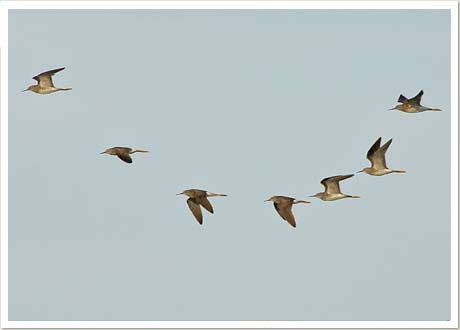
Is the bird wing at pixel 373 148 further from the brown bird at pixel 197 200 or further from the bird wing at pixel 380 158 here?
the brown bird at pixel 197 200

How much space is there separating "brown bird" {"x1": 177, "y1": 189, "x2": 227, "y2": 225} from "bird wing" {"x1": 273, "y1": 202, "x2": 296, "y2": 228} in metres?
1.63

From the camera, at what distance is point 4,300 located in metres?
33.4

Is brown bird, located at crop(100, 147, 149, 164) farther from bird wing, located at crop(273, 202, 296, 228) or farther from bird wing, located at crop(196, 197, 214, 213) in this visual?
bird wing, located at crop(273, 202, 296, 228)

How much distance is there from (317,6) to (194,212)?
5843 millimetres

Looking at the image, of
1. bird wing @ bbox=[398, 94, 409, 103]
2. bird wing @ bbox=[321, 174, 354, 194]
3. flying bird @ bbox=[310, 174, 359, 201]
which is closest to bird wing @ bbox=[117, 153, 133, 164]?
flying bird @ bbox=[310, 174, 359, 201]

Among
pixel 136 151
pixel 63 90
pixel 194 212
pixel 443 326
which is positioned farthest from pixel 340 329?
pixel 63 90

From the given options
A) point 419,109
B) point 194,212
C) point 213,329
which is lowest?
point 213,329

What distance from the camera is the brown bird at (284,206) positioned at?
30.9 m

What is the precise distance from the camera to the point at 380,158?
103ft

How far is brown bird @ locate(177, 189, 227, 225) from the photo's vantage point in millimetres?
31656

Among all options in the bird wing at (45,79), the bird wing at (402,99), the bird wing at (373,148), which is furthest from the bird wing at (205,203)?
the bird wing at (402,99)

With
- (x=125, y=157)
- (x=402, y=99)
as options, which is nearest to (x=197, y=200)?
(x=125, y=157)

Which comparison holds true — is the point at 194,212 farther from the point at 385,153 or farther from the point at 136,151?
the point at 385,153

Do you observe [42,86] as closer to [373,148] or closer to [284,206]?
[284,206]
